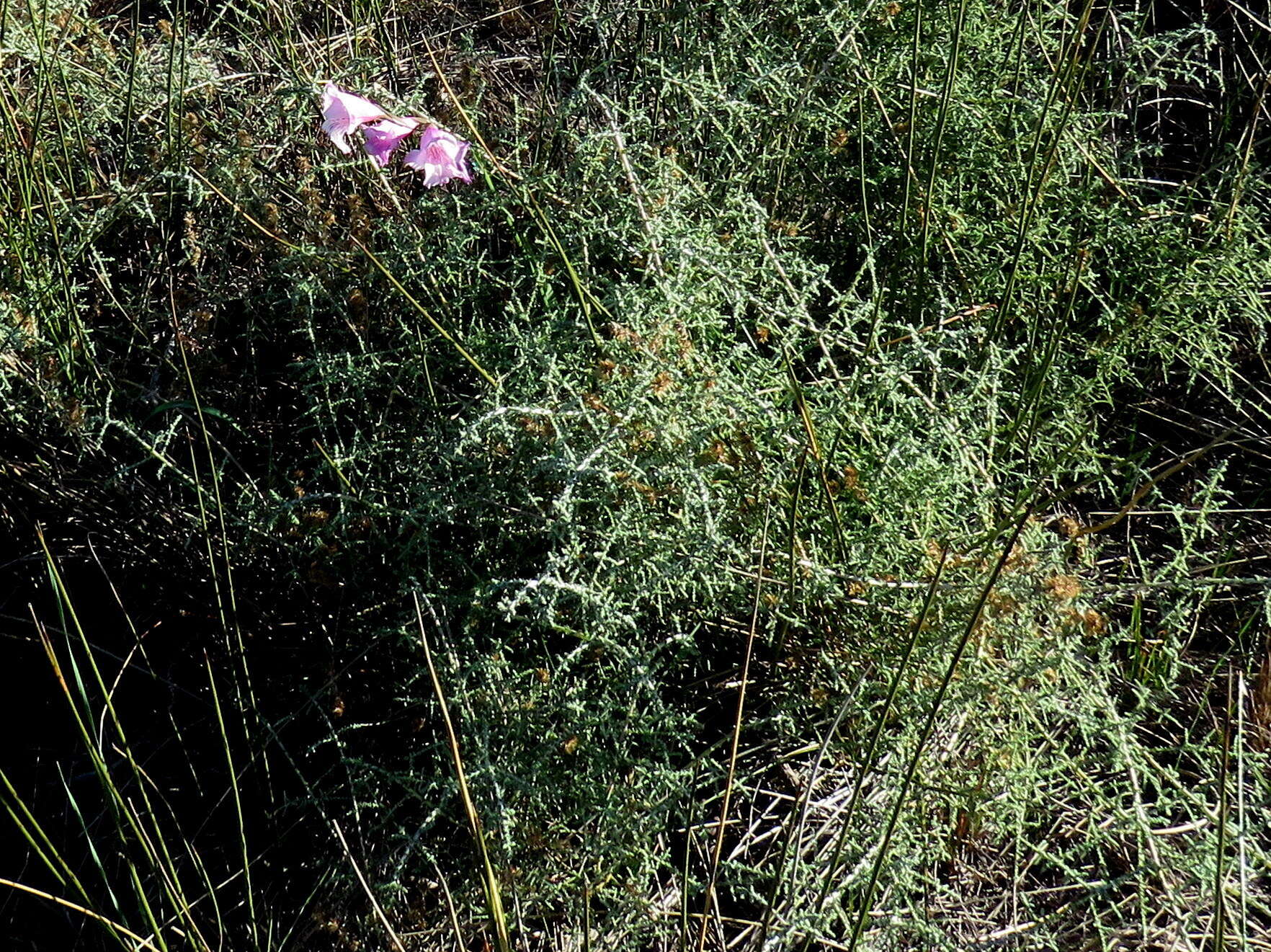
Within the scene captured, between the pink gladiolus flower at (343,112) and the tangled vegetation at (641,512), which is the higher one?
the pink gladiolus flower at (343,112)

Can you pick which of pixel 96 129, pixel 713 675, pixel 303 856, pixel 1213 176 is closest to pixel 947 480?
pixel 713 675

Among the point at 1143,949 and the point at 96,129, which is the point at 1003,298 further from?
the point at 96,129

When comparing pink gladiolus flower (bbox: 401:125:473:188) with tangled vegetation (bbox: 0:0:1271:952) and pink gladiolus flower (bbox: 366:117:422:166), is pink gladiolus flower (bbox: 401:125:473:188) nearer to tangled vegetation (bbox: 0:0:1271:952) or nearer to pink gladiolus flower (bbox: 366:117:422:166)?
pink gladiolus flower (bbox: 366:117:422:166)

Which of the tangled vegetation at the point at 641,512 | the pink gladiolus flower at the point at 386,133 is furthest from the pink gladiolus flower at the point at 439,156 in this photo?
the tangled vegetation at the point at 641,512

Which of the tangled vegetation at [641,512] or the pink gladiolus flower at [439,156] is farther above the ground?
the pink gladiolus flower at [439,156]

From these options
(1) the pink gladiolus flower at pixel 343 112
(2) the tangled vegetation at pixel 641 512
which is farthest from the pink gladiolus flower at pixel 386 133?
(2) the tangled vegetation at pixel 641 512

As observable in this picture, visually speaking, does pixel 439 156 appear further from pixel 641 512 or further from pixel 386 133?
pixel 641 512

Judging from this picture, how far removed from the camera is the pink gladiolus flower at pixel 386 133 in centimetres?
130

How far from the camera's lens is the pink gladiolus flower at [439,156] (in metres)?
1.30

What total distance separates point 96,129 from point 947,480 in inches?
54.8

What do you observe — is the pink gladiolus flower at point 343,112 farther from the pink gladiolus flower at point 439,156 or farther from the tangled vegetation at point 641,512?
the tangled vegetation at point 641,512

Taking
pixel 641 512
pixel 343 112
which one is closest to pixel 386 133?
pixel 343 112

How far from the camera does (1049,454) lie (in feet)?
5.11

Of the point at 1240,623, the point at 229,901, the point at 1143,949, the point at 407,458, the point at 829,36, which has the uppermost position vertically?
the point at 829,36
